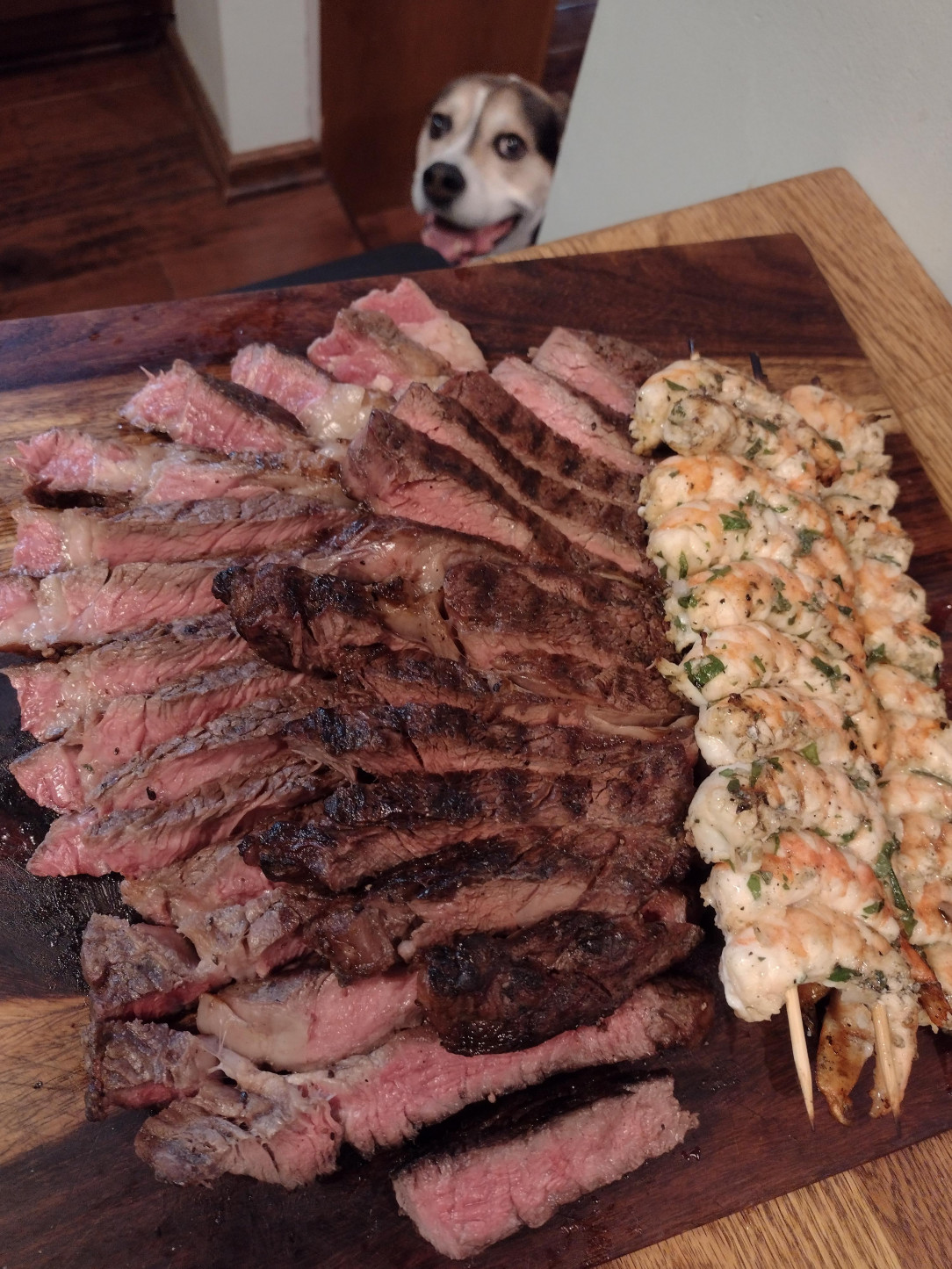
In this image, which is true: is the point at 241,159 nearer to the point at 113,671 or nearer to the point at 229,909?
the point at 113,671

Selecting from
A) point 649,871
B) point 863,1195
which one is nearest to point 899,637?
point 649,871

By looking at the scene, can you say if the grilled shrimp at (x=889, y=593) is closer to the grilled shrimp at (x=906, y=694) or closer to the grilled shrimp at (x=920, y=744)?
the grilled shrimp at (x=906, y=694)

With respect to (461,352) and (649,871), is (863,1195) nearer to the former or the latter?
→ (649,871)

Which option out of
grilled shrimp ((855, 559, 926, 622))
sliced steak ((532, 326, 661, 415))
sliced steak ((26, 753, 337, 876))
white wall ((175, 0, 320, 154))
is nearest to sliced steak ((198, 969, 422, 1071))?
sliced steak ((26, 753, 337, 876))

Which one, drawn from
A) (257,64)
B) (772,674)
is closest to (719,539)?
(772,674)

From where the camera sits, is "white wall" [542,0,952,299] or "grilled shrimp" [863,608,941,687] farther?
"white wall" [542,0,952,299]

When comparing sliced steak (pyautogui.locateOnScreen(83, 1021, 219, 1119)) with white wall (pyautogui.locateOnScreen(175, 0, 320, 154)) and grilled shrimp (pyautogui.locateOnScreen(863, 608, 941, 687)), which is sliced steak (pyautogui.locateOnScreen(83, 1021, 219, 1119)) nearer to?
grilled shrimp (pyautogui.locateOnScreen(863, 608, 941, 687))
